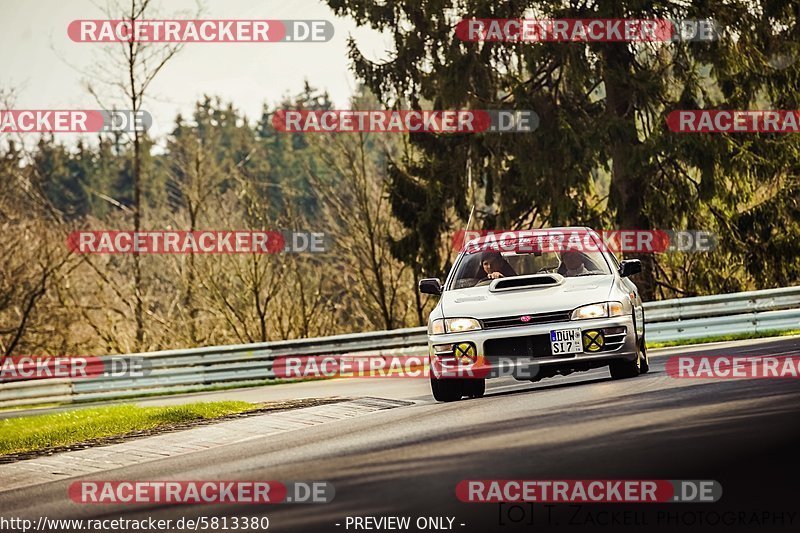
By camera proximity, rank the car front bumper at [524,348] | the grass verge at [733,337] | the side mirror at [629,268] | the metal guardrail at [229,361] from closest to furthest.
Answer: the car front bumper at [524,348]
the side mirror at [629,268]
the grass verge at [733,337]
the metal guardrail at [229,361]

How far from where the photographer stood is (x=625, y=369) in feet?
42.7

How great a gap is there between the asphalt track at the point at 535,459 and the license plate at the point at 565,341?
0.50m

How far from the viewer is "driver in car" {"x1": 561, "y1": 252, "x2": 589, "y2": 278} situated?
13.1 m

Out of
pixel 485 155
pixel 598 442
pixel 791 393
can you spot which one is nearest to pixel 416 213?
pixel 485 155

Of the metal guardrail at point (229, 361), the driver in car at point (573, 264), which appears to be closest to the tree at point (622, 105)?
the metal guardrail at point (229, 361)

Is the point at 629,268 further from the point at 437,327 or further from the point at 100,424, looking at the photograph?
the point at 100,424

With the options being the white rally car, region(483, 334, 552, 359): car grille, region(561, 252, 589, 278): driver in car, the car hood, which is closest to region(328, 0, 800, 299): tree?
region(561, 252, 589, 278): driver in car

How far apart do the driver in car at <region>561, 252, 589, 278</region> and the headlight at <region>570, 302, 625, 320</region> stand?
1.07 m

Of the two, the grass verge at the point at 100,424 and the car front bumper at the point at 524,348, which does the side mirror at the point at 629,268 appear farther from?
the grass verge at the point at 100,424

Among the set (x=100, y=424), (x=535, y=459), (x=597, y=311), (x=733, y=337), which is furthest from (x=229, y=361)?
(x=535, y=459)

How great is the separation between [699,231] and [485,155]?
5.94m

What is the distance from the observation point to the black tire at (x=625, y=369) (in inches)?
506

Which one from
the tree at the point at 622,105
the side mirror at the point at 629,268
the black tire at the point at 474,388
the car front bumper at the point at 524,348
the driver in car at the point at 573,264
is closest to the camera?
the car front bumper at the point at 524,348

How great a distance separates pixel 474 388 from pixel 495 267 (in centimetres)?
149
